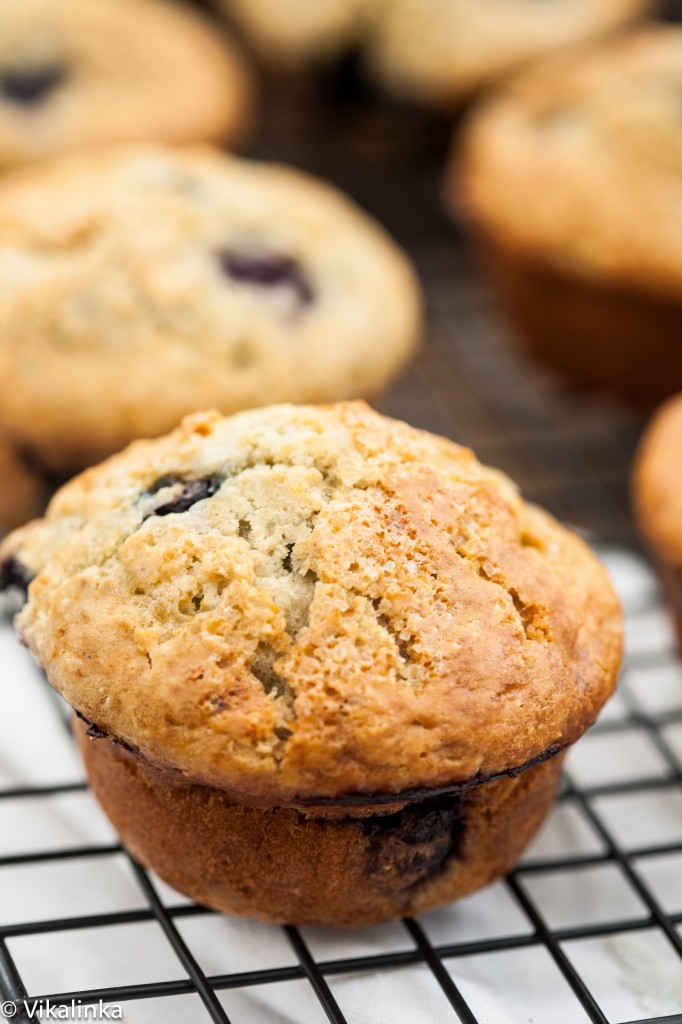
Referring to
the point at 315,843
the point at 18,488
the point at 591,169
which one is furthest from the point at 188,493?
the point at 591,169

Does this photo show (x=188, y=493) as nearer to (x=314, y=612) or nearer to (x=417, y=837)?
(x=314, y=612)

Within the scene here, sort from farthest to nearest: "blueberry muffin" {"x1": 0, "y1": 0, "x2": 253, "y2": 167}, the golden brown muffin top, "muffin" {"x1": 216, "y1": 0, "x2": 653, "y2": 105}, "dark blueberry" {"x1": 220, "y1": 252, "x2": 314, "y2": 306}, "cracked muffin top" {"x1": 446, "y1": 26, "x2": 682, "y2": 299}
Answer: "muffin" {"x1": 216, "y1": 0, "x2": 653, "y2": 105}, "blueberry muffin" {"x1": 0, "y1": 0, "x2": 253, "y2": 167}, "cracked muffin top" {"x1": 446, "y1": 26, "x2": 682, "y2": 299}, "dark blueberry" {"x1": 220, "y1": 252, "x2": 314, "y2": 306}, the golden brown muffin top

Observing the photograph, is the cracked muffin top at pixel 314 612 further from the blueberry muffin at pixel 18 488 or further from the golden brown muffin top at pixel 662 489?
the blueberry muffin at pixel 18 488

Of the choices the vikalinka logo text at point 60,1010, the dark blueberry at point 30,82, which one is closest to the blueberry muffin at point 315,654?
the vikalinka logo text at point 60,1010

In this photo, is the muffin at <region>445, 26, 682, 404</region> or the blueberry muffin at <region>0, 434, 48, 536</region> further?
the muffin at <region>445, 26, 682, 404</region>

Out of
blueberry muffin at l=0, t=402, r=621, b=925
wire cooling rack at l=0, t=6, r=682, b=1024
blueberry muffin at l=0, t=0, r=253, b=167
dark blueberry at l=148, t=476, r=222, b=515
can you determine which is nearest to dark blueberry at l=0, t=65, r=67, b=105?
blueberry muffin at l=0, t=0, r=253, b=167

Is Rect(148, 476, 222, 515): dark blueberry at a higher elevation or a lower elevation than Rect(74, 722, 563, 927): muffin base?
higher

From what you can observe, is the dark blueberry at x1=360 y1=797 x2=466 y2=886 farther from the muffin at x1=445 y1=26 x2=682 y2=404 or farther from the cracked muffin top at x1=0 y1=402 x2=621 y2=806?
the muffin at x1=445 y1=26 x2=682 y2=404
